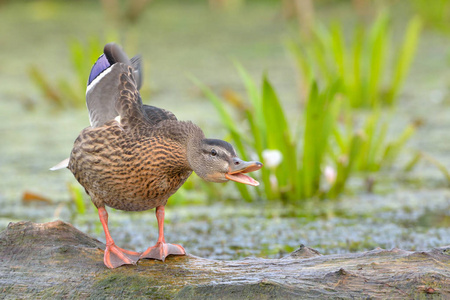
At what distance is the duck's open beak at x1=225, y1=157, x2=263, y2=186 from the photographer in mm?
1923

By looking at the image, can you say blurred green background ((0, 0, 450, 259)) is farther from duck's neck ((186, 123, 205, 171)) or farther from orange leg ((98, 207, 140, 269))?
duck's neck ((186, 123, 205, 171))

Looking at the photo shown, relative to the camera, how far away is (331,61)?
577cm

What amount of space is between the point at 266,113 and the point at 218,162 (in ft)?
5.59

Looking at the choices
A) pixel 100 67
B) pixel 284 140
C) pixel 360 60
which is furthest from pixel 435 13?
pixel 100 67

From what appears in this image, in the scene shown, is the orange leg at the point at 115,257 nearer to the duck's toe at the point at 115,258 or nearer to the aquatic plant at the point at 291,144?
the duck's toe at the point at 115,258

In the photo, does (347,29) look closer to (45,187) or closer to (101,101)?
(45,187)

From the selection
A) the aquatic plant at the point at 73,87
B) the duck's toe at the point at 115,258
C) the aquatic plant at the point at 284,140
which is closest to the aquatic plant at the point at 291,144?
the aquatic plant at the point at 284,140

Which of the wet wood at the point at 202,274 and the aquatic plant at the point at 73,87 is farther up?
the aquatic plant at the point at 73,87

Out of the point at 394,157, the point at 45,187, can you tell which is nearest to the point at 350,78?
the point at 394,157

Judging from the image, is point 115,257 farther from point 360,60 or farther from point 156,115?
point 360,60

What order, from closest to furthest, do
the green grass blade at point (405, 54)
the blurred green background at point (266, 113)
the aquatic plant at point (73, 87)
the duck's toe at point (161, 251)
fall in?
the duck's toe at point (161, 251), the blurred green background at point (266, 113), the green grass blade at point (405, 54), the aquatic plant at point (73, 87)

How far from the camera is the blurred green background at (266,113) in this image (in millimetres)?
3500

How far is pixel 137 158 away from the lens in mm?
2141

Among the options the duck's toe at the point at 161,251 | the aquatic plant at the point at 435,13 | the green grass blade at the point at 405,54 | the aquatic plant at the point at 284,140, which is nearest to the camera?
the duck's toe at the point at 161,251
